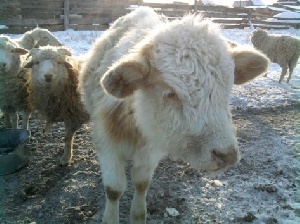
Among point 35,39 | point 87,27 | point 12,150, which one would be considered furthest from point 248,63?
point 87,27

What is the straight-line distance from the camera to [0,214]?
3.57m

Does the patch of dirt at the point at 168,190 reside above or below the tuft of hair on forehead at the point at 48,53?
below

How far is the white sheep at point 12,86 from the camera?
17.5 ft

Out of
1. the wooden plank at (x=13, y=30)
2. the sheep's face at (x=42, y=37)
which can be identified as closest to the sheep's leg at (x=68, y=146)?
the sheep's face at (x=42, y=37)

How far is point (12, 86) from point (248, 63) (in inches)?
163

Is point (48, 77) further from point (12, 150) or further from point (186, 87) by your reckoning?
point (186, 87)

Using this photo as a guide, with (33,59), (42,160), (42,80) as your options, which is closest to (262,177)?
(42,160)

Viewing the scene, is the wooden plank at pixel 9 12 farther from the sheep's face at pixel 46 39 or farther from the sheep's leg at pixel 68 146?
the sheep's leg at pixel 68 146

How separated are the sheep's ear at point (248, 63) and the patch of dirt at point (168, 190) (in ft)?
5.62

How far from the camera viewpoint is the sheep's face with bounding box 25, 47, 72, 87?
15.7 ft

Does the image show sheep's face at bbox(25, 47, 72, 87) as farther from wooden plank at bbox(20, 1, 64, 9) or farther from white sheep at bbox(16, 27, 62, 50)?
wooden plank at bbox(20, 1, 64, 9)

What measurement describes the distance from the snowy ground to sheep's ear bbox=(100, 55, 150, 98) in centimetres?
181

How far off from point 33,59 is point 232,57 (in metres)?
3.45

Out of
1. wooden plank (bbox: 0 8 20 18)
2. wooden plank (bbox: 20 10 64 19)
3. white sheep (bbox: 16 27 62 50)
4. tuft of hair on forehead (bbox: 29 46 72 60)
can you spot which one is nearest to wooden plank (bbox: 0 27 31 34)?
wooden plank (bbox: 0 8 20 18)
